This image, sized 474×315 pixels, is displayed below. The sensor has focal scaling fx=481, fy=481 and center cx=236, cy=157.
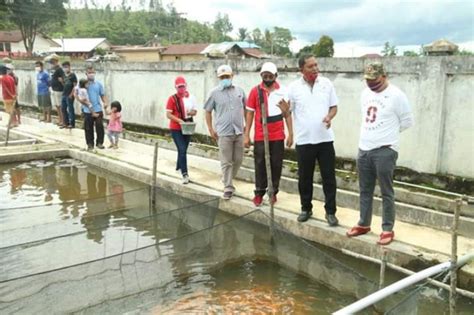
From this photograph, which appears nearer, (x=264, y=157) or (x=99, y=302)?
(x=99, y=302)

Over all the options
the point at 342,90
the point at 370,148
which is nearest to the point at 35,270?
the point at 370,148

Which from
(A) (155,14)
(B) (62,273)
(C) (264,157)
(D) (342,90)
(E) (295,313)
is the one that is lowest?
(E) (295,313)

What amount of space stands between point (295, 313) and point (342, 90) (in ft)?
13.2

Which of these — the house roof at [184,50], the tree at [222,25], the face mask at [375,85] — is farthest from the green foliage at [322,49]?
the tree at [222,25]

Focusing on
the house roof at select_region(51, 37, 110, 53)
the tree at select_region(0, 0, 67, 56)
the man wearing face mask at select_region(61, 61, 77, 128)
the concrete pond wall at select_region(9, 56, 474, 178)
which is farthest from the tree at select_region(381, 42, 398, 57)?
the house roof at select_region(51, 37, 110, 53)

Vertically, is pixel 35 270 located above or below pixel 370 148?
below

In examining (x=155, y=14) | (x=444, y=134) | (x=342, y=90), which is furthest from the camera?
(x=155, y=14)

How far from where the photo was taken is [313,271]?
15.6 ft

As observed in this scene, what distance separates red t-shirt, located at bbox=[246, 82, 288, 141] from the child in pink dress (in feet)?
15.8

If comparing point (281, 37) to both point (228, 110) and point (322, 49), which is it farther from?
point (228, 110)

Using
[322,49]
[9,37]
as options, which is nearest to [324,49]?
[322,49]

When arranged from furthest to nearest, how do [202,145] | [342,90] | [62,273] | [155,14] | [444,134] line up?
[155,14] < [202,145] < [342,90] < [444,134] < [62,273]

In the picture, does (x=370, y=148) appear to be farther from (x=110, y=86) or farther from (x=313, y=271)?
(x=110, y=86)

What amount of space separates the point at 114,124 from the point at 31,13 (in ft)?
170
